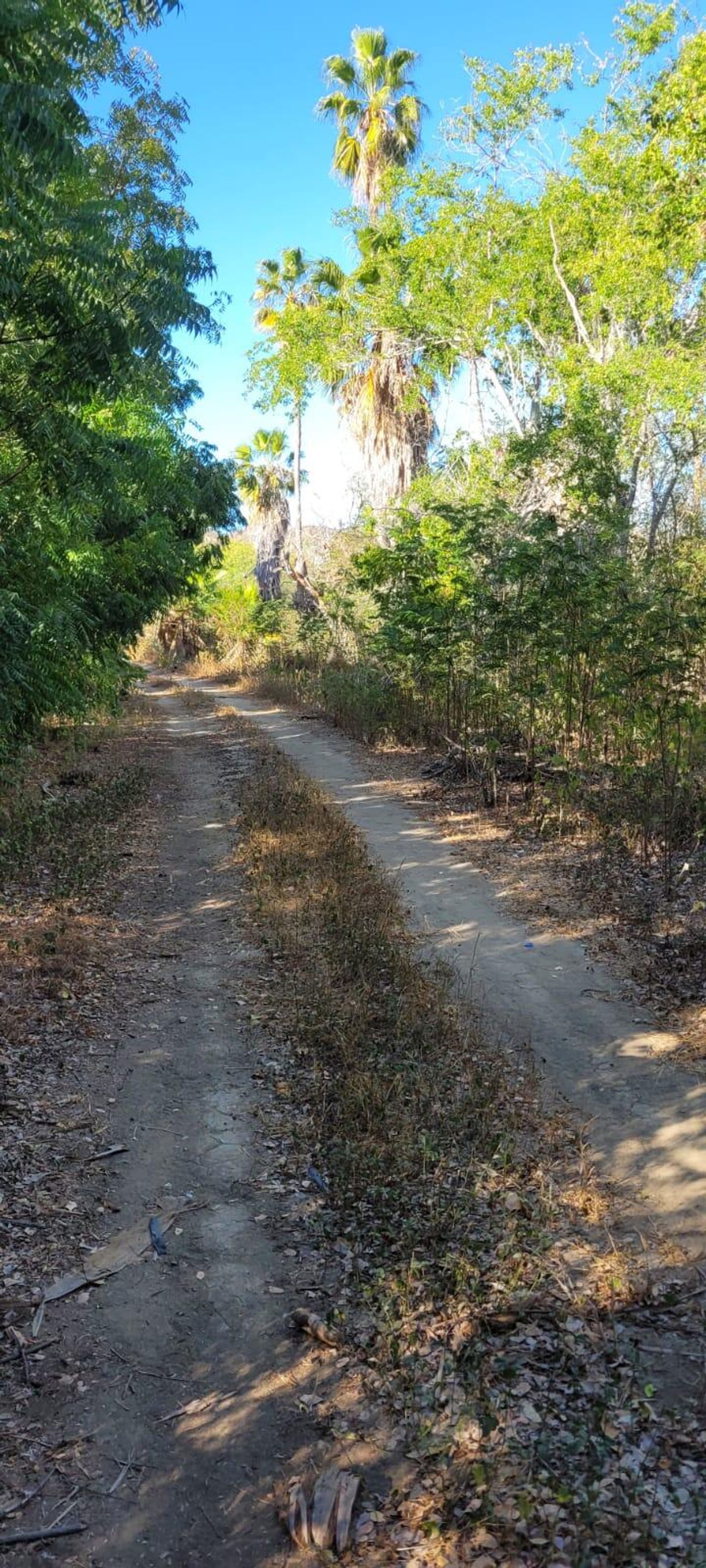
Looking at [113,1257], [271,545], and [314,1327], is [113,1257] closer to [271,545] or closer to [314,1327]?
[314,1327]

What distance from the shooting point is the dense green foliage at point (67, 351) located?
3.71 m

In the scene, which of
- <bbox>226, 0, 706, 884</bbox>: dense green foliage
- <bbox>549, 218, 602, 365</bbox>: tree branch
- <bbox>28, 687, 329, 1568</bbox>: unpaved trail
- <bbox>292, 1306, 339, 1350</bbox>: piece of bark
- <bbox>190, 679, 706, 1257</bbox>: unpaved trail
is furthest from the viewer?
<bbox>549, 218, 602, 365</bbox>: tree branch

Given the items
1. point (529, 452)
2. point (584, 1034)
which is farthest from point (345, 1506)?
point (529, 452)

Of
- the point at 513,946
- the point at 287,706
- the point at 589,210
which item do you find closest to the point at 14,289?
the point at 513,946

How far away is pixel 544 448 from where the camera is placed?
1270 centimetres

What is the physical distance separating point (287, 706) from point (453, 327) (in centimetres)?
857

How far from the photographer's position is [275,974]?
6.45m

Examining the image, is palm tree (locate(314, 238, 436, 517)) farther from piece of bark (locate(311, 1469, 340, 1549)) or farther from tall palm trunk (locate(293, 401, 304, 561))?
piece of bark (locate(311, 1469, 340, 1549))

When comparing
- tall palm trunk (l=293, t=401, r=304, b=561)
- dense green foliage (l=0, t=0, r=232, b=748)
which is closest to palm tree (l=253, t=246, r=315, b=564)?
tall palm trunk (l=293, t=401, r=304, b=561)

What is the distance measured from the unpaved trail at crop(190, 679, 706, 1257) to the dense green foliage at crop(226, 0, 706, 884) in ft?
5.21

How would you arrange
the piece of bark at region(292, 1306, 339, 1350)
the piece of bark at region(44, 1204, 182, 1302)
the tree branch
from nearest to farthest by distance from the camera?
1. the piece of bark at region(292, 1306, 339, 1350)
2. the piece of bark at region(44, 1204, 182, 1302)
3. the tree branch

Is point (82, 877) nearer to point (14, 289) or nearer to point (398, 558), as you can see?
point (14, 289)

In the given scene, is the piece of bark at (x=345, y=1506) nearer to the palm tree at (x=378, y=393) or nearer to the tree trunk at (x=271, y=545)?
the palm tree at (x=378, y=393)

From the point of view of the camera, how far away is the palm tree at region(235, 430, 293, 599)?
32.2m
